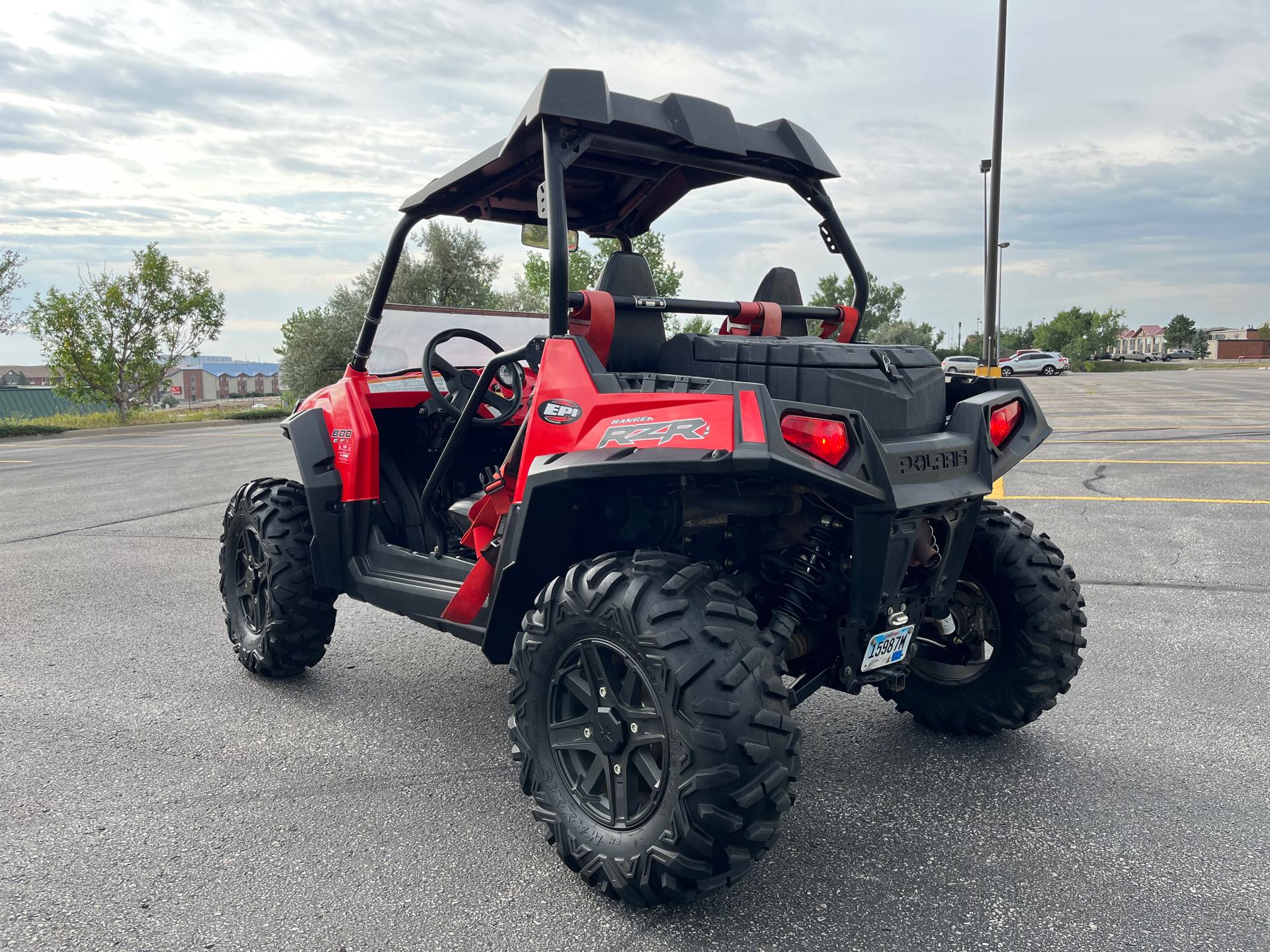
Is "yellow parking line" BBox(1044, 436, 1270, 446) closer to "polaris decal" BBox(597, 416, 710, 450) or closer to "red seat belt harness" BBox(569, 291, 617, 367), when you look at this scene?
"red seat belt harness" BBox(569, 291, 617, 367)

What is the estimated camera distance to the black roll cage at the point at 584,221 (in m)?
2.84

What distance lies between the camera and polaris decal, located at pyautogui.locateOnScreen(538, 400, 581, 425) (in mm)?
2682

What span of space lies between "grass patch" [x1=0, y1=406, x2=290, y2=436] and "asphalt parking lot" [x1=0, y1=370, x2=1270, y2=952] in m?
21.8

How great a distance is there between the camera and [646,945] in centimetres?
231

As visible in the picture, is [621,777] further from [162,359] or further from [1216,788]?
[162,359]

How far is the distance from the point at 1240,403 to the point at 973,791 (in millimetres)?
24338

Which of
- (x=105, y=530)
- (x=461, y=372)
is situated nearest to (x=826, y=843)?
(x=461, y=372)

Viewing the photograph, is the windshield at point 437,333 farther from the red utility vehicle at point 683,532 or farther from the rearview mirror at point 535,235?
the rearview mirror at point 535,235

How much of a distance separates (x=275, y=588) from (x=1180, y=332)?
140586mm

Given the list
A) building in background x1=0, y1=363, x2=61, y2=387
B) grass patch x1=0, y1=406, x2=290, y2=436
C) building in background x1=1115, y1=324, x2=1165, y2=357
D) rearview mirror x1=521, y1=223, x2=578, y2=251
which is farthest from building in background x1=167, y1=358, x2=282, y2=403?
building in background x1=1115, y1=324, x2=1165, y2=357

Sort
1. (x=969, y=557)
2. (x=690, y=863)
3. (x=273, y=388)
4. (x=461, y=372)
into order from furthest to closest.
A: (x=273, y=388) → (x=461, y=372) → (x=969, y=557) → (x=690, y=863)

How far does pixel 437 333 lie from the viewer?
432 centimetres

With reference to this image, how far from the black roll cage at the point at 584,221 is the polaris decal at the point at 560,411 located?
0.74ft

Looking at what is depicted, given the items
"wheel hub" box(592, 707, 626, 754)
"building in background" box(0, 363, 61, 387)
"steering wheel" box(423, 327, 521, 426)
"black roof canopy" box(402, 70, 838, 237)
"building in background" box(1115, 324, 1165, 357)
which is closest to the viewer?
"wheel hub" box(592, 707, 626, 754)
